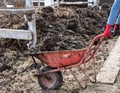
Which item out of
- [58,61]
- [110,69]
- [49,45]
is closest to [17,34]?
[49,45]

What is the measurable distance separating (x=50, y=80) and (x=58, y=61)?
0.38m

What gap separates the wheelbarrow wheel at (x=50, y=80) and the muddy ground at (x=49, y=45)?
88mm

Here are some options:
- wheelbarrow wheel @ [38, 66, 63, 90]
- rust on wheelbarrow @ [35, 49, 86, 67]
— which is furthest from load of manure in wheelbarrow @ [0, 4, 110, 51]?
rust on wheelbarrow @ [35, 49, 86, 67]

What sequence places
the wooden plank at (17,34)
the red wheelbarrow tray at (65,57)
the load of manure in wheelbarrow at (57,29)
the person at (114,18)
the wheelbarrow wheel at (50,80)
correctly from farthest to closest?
the load of manure in wheelbarrow at (57,29), the wooden plank at (17,34), the wheelbarrow wheel at (50,80), the red wheelbarrow tray at (65,57), the person at (114,18)

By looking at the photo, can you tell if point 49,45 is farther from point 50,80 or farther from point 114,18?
point 114,18

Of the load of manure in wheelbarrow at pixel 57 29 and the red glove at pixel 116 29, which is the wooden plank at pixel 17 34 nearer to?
the load of manure in wheelbarrow at pixel 57 29

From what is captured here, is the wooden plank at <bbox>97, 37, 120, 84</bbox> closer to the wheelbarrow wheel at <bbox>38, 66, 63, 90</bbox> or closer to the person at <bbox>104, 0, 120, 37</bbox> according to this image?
the wheelbarrow wheel at <bbox>38, 66, 63, 90</bbox>

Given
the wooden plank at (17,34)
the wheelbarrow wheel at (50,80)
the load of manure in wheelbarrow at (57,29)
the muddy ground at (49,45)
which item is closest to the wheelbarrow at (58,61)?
the wheelbarrow wheel at (50,80)

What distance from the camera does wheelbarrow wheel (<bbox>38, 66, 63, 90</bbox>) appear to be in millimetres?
4617

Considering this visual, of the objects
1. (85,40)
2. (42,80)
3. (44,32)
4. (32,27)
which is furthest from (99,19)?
(42,80)

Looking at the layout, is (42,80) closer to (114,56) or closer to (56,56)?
(56,56)

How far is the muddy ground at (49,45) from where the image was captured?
4.78 meters

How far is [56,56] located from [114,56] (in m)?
1.83

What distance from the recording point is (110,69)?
5.26 metres
